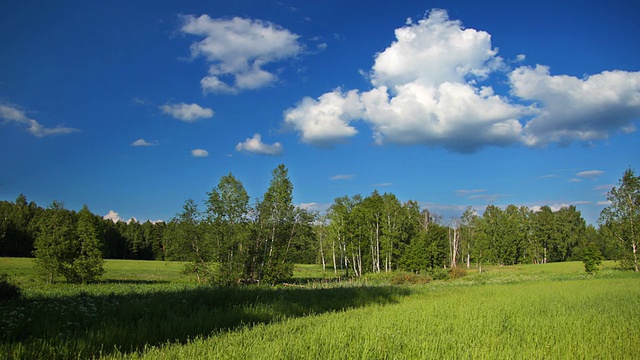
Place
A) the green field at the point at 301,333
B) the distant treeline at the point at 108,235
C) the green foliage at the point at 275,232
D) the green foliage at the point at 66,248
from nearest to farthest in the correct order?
the green field at the point at 301,333 < the green foliage at the point at 66,248 < the green foliage at the point at 275,232 < the distant treeline at the point at 108,235

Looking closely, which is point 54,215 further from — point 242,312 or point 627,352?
point 627,352

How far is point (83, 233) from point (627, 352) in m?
39.6

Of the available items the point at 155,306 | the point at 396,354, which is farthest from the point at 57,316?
the point at 396,354

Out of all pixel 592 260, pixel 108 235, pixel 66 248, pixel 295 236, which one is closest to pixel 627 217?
pixel 592 260

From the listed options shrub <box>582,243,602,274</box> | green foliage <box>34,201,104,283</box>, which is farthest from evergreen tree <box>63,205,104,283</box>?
shrub <box>582,243,602,274</box>

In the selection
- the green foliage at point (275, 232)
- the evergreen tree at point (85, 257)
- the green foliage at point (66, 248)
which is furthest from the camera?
the green foliage at point (275, 232)

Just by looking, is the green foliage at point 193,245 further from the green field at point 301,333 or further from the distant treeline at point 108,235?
the distant treeline at point 108,235

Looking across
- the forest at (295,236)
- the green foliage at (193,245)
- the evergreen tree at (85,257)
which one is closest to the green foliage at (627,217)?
the forest at (295,236)

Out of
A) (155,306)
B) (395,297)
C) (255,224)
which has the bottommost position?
(395,297)

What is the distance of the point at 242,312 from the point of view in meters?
12.0

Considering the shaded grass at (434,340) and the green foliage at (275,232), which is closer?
the shaded grass at (434,340)

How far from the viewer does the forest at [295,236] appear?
117ft

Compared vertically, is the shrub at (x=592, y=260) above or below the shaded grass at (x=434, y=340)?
below

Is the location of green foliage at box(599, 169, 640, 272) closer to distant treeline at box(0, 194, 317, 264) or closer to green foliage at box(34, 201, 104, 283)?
distant treeline at box(0, 194, 317, 264)
